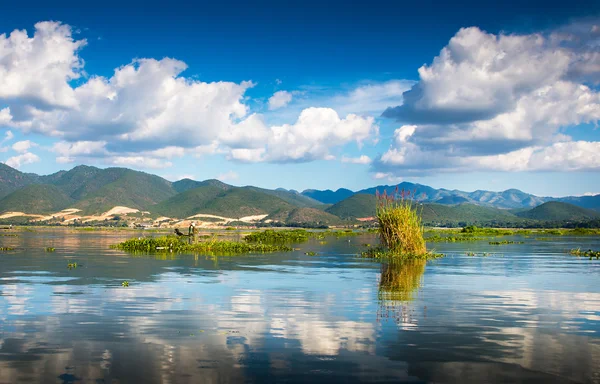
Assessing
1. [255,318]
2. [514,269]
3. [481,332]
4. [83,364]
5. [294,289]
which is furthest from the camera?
[514,269]

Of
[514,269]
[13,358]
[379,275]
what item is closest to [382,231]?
[514,269]

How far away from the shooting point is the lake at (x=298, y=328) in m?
12.0

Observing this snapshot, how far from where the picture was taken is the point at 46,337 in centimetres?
1497

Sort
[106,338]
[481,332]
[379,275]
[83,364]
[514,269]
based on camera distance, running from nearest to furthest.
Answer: [83,364] → [106,338] → [481,332] → [379,275] → [514,269]

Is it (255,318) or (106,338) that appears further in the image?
(255,318)

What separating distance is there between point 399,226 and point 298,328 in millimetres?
28106

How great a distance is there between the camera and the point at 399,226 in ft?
142

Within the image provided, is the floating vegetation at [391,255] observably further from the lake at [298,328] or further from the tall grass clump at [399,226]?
the lake at [298,328]

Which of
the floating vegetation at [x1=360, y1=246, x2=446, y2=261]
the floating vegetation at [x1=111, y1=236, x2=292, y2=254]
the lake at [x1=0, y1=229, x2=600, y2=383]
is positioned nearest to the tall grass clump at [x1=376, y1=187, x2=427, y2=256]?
the floating vegetation at [x1=360, y1=246, x2=446, y2=261]

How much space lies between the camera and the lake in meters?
12.0

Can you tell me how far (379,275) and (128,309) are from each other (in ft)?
50.5

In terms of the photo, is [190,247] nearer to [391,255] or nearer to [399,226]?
[391,255]

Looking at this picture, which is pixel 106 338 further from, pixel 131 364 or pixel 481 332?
pixel 481 332

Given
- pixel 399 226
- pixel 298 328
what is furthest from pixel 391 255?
pixel 298 328
